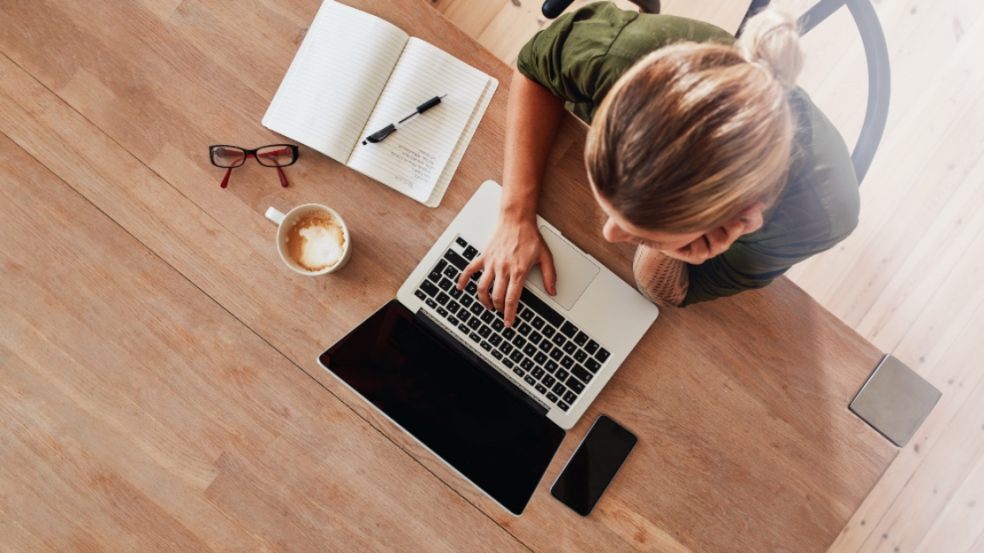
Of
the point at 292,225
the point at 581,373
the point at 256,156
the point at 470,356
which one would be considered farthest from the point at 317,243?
the point at 581,373

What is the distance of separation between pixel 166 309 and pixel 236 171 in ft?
0.77

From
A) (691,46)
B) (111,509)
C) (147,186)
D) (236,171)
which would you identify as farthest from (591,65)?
(111,509)

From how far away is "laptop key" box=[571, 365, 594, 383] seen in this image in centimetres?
99

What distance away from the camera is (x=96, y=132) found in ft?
3.35

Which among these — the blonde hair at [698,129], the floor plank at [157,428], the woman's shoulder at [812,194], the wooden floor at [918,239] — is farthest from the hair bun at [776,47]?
the wooden floor at [918,239]

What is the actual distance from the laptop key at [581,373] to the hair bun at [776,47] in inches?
18.9

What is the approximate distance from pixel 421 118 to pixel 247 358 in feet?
1.48

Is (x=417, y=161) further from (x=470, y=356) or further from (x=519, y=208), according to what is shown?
(x=470, y=356)

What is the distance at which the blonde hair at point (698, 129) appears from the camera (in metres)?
0.65

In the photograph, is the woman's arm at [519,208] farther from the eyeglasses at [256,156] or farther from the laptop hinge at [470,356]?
the eyeglasses at [256,156]

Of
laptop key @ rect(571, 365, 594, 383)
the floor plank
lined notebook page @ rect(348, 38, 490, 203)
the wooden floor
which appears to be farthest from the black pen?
the wooden floor

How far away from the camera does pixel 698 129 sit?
25.5 inches

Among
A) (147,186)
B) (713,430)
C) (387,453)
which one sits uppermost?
(713,430)

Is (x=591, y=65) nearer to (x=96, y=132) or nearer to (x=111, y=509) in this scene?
(x=96, y=132)
